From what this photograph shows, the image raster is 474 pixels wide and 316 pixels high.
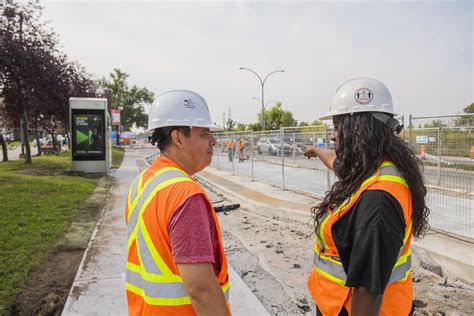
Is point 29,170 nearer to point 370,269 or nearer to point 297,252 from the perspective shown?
point 297,252

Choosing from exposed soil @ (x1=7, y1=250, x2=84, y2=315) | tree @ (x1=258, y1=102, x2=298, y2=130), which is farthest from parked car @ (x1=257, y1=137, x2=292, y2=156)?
tree @ (x1=258, y1=102, x2=298, y2=130)

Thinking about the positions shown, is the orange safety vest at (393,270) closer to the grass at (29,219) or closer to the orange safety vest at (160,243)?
the orange safety vest at (160,243)

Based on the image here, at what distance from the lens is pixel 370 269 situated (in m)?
1.50

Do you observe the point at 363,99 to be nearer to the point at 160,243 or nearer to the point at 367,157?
the point at 367,157

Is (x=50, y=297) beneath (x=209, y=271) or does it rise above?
beneath

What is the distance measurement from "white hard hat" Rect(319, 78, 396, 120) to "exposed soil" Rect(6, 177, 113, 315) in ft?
10.2

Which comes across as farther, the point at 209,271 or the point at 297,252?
the point at 297,252

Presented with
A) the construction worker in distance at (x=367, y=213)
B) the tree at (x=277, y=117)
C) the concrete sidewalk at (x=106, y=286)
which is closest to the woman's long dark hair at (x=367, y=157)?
the construction worker in distance at (x=367, y=213)

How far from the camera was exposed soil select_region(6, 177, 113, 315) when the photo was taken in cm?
341

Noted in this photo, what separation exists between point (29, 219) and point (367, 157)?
20.9 ft

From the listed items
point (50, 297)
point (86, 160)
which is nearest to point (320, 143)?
point (50, 297)

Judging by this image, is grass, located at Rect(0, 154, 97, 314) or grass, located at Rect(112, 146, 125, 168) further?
grass, located at Rect(112, 146, 125, 168)

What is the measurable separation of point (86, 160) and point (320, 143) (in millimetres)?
9374

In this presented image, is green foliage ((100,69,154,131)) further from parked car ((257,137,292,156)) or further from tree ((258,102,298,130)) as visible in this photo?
parked car ((257,137,292,156))
